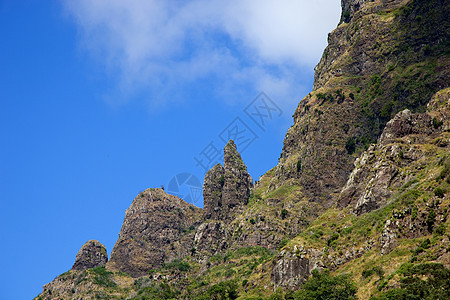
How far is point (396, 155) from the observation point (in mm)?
157250

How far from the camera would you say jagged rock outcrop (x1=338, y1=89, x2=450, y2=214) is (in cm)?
15275

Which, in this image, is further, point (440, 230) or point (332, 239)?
point (332, 239)

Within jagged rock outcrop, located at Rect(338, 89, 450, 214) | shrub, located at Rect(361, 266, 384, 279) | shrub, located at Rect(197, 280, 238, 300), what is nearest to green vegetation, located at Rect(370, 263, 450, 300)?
shrub, located at Rect(361, 266, 384, 279)

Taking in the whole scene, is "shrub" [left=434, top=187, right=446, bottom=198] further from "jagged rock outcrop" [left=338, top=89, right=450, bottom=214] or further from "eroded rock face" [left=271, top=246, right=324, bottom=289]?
"eroded rock face" [left=271, top=246, right=324, bottom=289]

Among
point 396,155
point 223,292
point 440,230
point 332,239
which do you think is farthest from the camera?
point 223,292

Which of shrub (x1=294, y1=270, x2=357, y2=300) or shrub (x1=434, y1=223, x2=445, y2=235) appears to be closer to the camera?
shrub (x1=434, y1=223, x2=445, y2=235)

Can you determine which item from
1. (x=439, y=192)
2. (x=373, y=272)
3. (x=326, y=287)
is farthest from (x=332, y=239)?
(x=439, y=192)

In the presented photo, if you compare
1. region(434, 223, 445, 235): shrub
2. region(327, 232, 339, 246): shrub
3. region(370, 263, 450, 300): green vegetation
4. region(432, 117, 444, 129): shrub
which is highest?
region(432, 117, 444, 129): shrub

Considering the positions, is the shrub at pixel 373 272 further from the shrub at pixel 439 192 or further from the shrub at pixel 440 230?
the shrub at pixel 439 192

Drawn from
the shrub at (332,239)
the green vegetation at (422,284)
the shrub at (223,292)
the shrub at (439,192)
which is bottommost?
the green vegetation at (422,284)

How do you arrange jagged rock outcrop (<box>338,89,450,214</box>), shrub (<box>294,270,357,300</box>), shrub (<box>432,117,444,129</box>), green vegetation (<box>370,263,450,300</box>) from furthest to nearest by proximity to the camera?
shrub (<box>432,117,444,129</box>) → jagged rock outcrop (<box>338,89,450,214</box>) → shrub (<box>294,270,357,300</box>) → green vegetation (<box>370,263,450,300</box>)

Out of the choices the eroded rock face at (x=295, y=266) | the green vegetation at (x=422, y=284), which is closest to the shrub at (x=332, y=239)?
the eroded rock face at (x=295, y=266)

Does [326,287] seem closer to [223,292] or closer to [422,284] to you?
[422,284]

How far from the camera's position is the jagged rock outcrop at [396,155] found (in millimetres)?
152750
